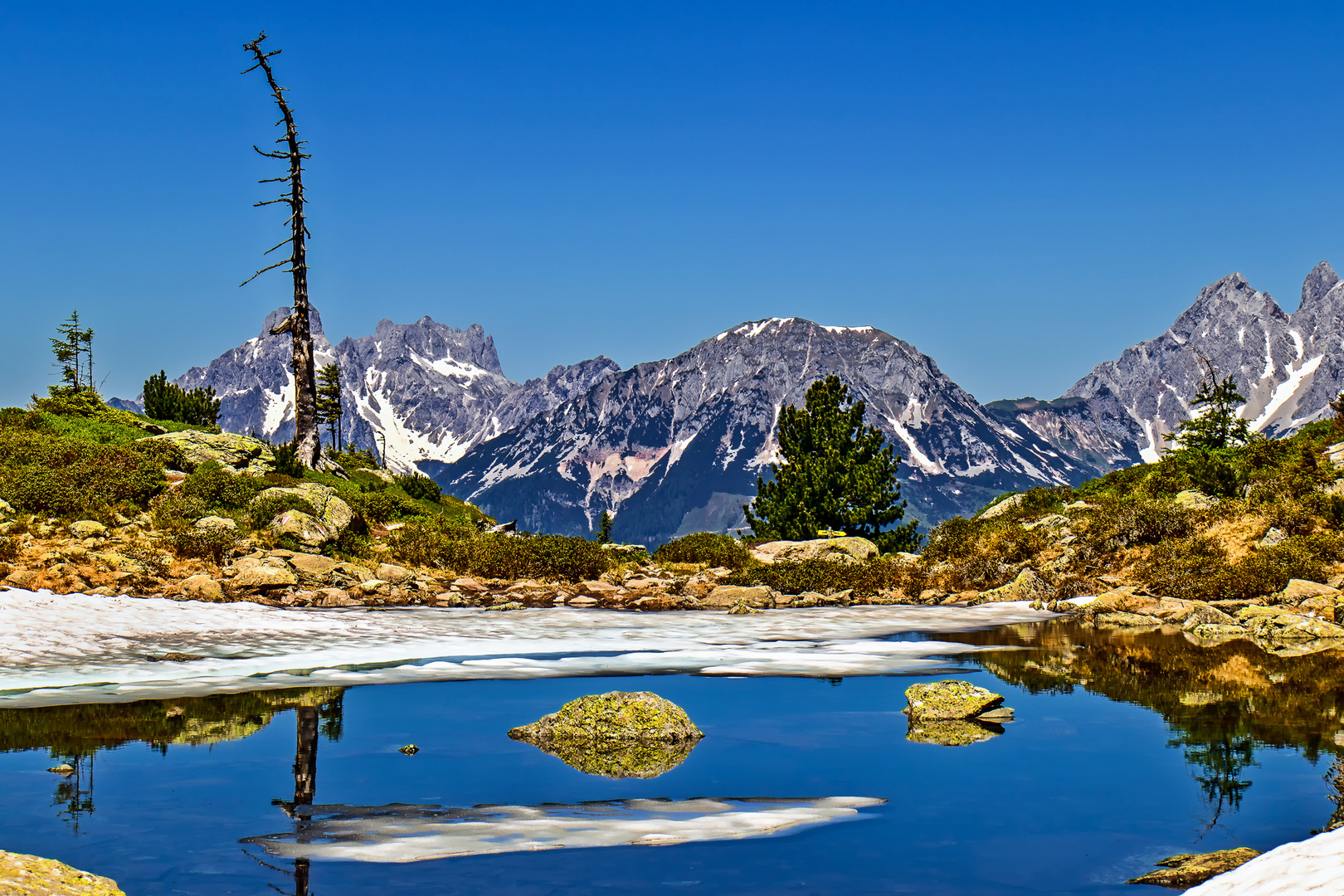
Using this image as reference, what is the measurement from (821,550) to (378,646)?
2002cm

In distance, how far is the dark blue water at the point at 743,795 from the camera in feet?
21.4

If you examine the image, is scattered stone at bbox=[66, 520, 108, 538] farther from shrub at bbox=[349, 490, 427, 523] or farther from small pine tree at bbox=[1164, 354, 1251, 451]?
small pine tree at bbox=[1164, 354, 1251, 451]

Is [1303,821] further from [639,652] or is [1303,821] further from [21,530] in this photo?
[21,530]

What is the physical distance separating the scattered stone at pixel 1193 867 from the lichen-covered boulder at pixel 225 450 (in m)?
30.7

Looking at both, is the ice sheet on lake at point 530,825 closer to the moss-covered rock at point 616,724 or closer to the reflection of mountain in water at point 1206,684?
the moss-covered rock at point 616,724

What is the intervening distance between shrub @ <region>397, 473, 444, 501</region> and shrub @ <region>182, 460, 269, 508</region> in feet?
30.7

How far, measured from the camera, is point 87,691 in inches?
490

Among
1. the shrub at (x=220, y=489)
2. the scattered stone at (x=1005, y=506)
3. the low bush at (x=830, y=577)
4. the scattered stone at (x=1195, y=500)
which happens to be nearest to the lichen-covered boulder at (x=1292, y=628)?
the low bush at (x=830, y=577)

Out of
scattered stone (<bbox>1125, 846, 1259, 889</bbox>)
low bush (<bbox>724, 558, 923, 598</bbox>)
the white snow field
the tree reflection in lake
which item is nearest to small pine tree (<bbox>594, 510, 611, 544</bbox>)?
low bush (<bbox>724, 558, 923, 598</bbox>)

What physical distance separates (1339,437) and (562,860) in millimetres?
36931

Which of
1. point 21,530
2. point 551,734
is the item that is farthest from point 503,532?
point 551,734

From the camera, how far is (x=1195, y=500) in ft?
103

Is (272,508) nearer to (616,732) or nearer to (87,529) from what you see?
(87,529)

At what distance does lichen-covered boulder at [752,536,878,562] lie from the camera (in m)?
34.1
